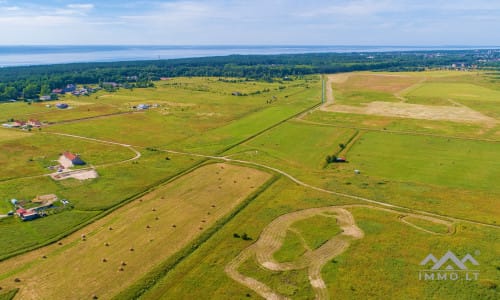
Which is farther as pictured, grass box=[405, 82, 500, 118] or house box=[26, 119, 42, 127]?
grass box=[405, 82, 500, 118]

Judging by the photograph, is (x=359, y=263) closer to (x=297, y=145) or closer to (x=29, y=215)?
(x=29, y=215)

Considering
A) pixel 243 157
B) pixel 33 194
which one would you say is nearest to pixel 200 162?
pixel 243 157

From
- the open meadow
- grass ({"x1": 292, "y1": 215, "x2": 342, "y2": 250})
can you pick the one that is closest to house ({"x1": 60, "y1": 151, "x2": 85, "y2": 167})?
the open meadow

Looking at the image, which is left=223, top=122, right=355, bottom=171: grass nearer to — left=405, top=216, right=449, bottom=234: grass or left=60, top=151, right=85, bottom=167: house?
left=405, top=216, right=449, bottom=234: grass

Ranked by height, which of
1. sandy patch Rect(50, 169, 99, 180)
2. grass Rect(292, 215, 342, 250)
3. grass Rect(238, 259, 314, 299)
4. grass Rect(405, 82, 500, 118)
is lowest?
grass Rect(238, 259, 314, 299)

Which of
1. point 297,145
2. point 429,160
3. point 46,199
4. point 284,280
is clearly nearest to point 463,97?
point 429,160

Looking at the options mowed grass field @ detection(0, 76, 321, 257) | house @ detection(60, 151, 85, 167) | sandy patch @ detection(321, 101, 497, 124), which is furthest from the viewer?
sandy patch @ detection(321, 101, 497, 124)

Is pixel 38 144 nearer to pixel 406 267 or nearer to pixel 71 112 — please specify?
pixel 71 112
